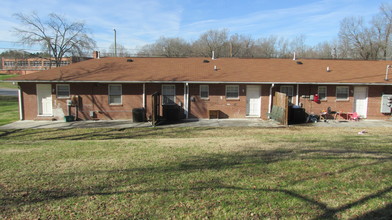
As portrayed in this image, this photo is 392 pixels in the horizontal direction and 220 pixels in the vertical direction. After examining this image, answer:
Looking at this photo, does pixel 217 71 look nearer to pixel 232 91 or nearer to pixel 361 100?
pixel 232 91

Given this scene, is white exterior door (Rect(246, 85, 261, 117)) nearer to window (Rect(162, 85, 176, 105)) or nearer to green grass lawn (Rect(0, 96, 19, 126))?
window (Rect(162, 85, 176, 105))

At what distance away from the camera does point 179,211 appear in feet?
13.0

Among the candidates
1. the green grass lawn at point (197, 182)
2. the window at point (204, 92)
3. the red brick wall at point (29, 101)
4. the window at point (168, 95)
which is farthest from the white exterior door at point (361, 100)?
the red brick wall at point (29, 101)

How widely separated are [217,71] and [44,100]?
1156cm

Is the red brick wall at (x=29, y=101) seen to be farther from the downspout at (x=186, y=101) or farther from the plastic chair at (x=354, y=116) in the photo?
the plastic chair at (x=354, y=116)

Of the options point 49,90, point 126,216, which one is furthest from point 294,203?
point 49,90

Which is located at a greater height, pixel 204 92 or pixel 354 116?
pixel 204 92

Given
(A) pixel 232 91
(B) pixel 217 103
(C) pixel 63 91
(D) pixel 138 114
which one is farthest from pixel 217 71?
(C) pixel 63 91

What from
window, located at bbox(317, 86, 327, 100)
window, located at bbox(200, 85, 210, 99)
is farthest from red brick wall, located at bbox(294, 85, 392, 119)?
window, located at bbox(200, 85, 210, 99)

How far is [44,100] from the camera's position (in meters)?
17.7

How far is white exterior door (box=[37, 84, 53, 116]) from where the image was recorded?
57.9ft

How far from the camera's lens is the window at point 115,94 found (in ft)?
58.5

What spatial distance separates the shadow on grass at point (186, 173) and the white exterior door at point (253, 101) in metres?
11.0

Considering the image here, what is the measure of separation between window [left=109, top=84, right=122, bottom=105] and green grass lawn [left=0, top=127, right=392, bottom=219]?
32.3 feet
